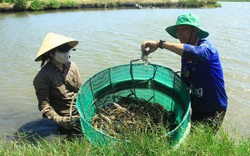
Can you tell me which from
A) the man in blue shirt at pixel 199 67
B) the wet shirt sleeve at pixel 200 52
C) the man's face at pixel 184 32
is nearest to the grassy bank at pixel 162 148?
the man in blue shirt at pixel 199 67

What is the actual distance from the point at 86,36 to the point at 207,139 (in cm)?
1305

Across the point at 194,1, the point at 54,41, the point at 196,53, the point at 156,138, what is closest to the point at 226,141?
the point at 156,138

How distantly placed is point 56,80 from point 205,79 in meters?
2.01

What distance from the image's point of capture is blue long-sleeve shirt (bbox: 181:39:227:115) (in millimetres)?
3021

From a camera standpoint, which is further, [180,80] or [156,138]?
[180,80]

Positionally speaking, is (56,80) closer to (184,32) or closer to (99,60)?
(184,32)

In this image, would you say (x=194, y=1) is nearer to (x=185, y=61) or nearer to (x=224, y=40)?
(x=224, y=40)

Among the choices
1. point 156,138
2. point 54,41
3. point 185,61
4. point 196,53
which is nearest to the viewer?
point 156,138

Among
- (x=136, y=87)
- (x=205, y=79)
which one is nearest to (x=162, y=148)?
(x=205, y=79)

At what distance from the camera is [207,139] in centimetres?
280

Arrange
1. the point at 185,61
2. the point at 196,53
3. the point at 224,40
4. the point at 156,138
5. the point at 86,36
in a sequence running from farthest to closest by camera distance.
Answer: the point at 86,36 → the point at 224,40 → the point at 185,61 → the point at 196,53 → the point at 156,138

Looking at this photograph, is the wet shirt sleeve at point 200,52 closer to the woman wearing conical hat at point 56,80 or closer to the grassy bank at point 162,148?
the grassy bank at point 162,148

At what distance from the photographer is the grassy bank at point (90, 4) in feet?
107

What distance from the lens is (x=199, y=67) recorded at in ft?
10.3
